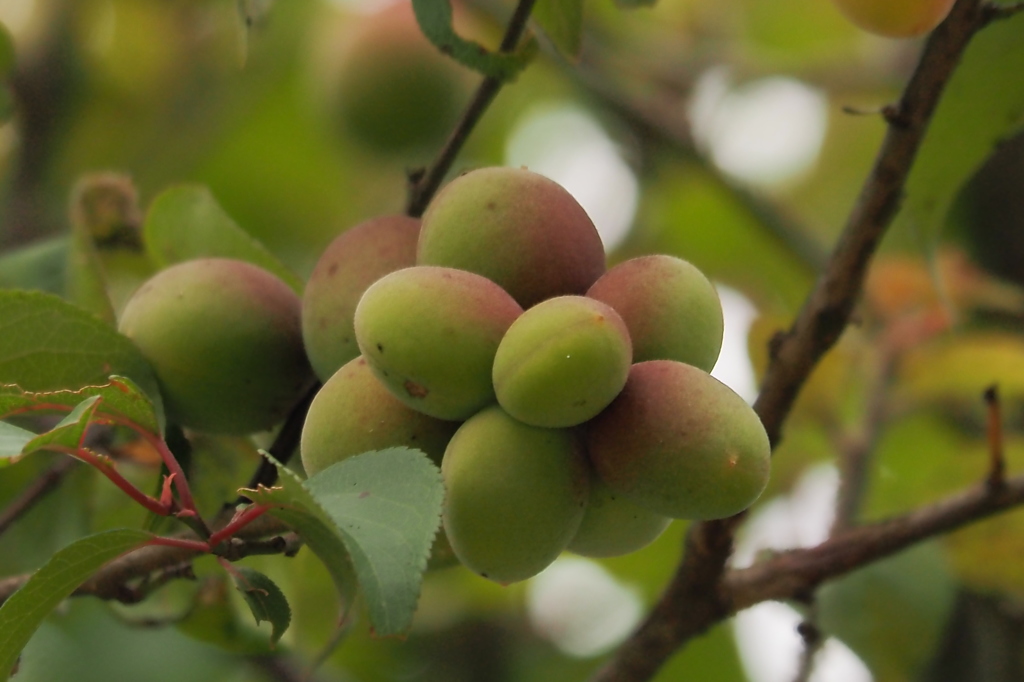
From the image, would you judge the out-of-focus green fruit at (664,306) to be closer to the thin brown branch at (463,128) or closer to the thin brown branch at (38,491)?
the thin brown branch at (463,128)

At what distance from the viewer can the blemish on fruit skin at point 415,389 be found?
712 millimetres

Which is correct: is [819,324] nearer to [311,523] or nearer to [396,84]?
[311,523]

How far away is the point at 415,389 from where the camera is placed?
717mm

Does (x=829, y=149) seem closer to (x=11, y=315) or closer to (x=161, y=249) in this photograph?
(x=161, y=249)

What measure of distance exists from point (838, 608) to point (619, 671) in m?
0.36

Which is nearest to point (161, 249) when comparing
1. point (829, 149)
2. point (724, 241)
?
point (724, 241)

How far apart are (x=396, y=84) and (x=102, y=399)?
1.26 meters

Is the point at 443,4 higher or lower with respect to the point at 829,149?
higher

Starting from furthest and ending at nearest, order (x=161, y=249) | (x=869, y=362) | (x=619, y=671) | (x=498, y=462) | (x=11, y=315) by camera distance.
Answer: (x=869, y=362)
(x=161, y=249)
(x=619, y=671)
(x=11, y=315)
(x=498, y=462)

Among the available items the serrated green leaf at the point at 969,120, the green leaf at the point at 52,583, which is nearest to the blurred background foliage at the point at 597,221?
the serrated green leaf at the point at 969,120

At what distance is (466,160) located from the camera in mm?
2352

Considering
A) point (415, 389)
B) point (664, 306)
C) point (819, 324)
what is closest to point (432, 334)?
point (415, 389)

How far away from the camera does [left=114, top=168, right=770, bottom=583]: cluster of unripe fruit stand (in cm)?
68

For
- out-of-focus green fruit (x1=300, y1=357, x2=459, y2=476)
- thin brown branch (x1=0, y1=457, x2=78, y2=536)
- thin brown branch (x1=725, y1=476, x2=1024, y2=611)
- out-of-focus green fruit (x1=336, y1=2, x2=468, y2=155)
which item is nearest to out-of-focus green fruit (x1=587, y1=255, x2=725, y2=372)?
out-of-focus green fruit (x1=300, y1=357, x2=459, y2=476)
